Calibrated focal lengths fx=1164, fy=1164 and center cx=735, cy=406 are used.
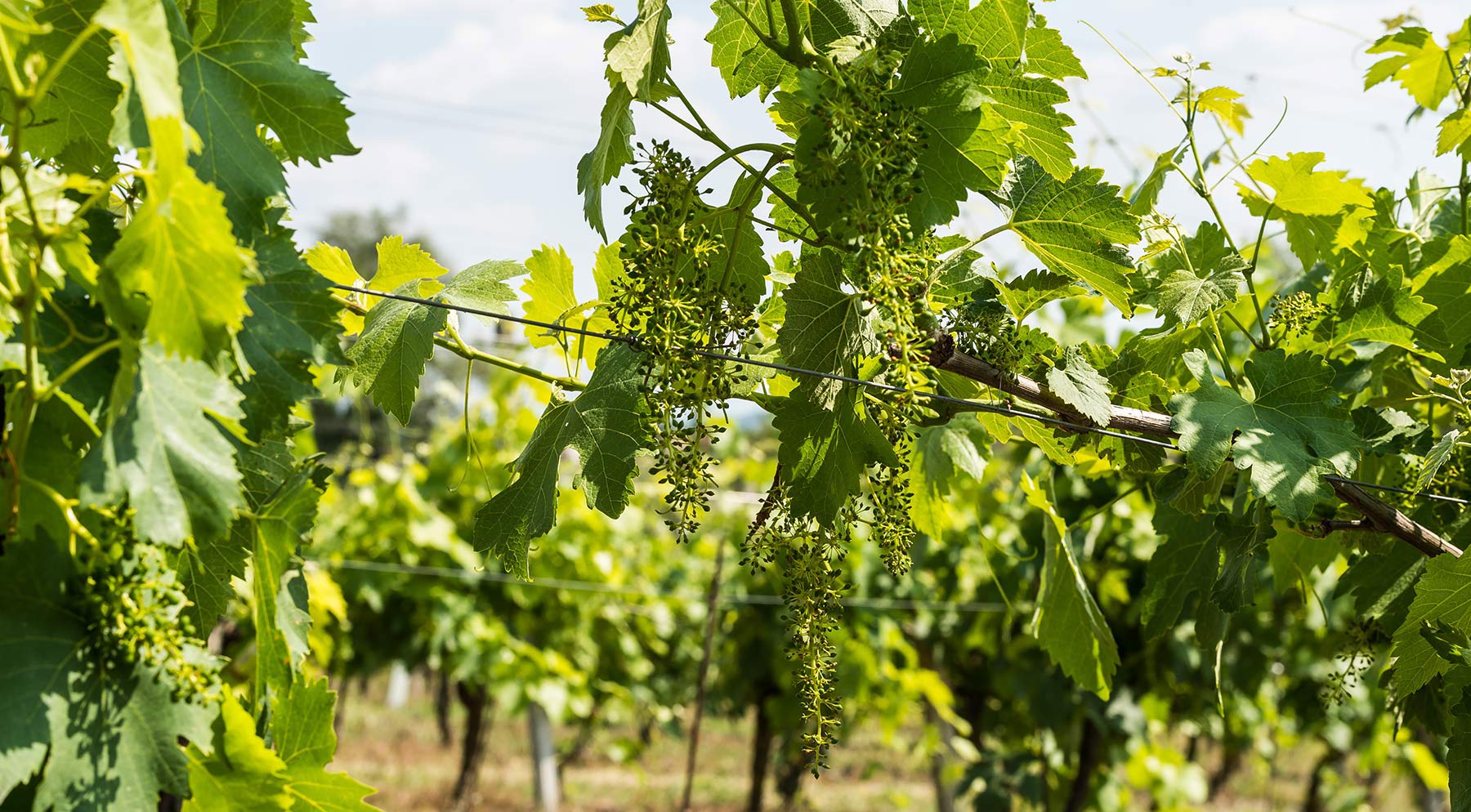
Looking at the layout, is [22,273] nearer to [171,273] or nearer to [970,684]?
[171,273]

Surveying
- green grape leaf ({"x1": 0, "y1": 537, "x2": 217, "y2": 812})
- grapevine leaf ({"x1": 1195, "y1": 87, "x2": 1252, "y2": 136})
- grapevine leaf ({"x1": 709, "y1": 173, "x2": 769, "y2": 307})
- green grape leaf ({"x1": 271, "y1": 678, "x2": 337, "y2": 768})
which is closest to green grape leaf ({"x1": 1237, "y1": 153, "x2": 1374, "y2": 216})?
grapevine leaf ({"x1": 1195, "y1": 87, "x2": 1252, "y2": 136})

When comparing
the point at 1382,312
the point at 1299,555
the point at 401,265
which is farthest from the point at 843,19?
the point at 1299,555

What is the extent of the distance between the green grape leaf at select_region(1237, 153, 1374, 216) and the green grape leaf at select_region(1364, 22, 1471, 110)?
8.3 inches

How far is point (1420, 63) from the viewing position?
6.34ft

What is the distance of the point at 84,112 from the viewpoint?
1197mm

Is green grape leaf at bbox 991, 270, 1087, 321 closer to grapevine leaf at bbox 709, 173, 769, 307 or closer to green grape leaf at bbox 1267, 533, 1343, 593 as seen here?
grapevine leaf at bbox 709, 173, 769, 307

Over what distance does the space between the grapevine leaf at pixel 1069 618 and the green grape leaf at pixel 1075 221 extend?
496 millimetres

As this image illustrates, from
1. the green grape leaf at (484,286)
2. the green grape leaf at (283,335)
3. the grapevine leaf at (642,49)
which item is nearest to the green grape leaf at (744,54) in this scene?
the grapevine leaf at (642,49)

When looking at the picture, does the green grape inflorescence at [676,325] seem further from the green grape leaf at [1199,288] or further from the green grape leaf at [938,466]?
the green grape leaf at [1199,288]

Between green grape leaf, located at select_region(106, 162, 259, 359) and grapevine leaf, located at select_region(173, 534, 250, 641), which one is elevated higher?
green grape leaf, located at select_region(106, 162, 259, 359)

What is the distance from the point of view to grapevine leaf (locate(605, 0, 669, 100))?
3.86 ft

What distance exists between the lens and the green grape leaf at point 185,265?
0.83 metres

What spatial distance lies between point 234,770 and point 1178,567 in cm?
151

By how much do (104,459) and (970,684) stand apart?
21.0 ft
